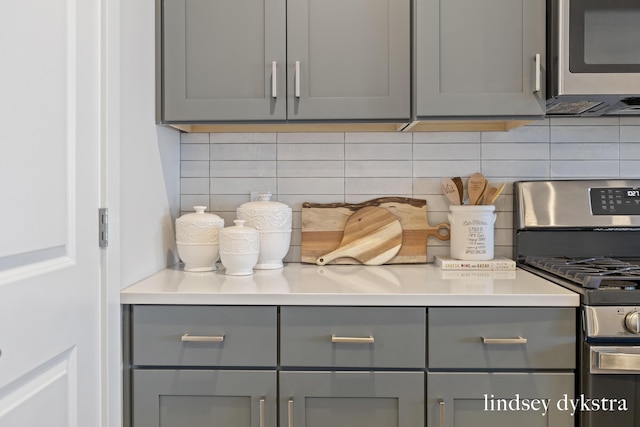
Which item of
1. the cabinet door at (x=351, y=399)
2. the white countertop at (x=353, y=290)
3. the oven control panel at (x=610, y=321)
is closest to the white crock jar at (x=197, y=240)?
the white countertop at (x=353, y=290)

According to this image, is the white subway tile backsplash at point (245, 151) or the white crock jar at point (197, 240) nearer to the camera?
the white crock jar at point (197, 240)

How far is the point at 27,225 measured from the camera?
1.06 m

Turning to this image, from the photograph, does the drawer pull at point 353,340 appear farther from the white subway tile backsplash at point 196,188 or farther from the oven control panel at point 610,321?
the white subway tile backsplash at point 196,188

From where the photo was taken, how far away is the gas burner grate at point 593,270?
4.70 ft

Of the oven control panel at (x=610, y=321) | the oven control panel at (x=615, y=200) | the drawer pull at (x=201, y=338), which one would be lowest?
the drawer pull at (x=201, y=338)

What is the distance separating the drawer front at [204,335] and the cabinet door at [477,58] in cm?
84

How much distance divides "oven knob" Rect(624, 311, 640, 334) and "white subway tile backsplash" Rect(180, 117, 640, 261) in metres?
0.72

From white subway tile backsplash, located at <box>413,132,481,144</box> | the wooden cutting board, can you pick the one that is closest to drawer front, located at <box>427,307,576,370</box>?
the wooden cutting board

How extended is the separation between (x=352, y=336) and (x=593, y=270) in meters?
0.73

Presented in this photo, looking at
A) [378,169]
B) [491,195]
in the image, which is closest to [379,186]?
[378,169]

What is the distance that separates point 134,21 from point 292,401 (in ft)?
3.83

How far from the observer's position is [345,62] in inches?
69.8

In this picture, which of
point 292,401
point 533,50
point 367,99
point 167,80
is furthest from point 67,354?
point 533,50

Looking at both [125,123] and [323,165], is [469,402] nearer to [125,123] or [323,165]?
[323,165]
